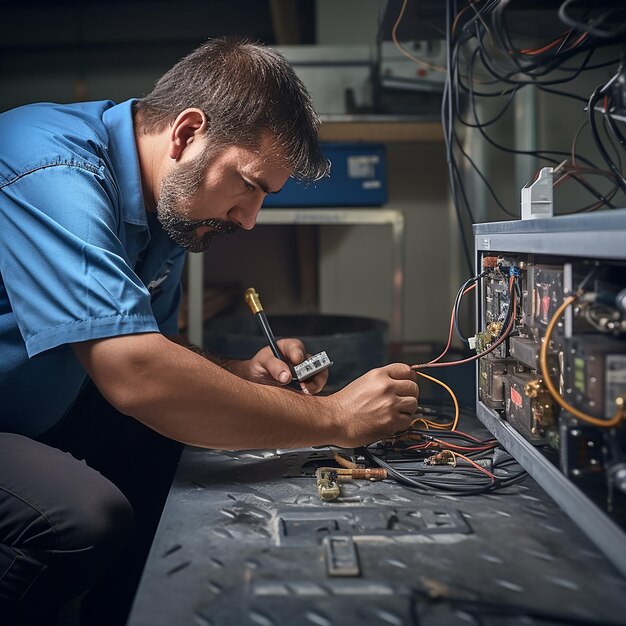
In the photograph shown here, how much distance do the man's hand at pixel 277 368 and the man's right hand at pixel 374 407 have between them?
20 cm

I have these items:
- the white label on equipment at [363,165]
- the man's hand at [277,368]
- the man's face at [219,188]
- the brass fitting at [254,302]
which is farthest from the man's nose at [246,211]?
the white label on equipment at [363,165]

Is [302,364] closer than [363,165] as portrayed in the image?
Yes

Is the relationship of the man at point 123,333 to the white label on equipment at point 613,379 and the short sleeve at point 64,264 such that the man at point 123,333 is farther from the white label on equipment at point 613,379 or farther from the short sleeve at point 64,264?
the white label on equipment at point 613,379

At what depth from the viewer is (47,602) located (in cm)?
96

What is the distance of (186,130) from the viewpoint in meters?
1.21

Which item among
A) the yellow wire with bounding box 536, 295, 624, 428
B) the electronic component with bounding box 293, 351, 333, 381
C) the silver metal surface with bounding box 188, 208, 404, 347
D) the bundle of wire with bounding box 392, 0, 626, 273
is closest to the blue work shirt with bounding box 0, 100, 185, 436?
the electronic component with bounding box 293, 351, 333, 381

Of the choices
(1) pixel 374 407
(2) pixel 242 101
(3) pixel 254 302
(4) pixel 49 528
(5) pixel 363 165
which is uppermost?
(2) pixel 242 101

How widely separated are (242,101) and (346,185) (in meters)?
1.21

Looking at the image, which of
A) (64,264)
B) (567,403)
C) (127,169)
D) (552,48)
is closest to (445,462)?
(567,403)

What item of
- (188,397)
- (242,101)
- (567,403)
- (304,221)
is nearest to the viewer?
(567,403)

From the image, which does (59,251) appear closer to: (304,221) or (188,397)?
(188,397)

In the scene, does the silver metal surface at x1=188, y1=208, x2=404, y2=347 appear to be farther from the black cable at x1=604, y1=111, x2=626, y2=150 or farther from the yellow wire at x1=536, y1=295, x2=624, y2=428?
the yellow wire at x1=536, y1=295, x2=624, y2=428

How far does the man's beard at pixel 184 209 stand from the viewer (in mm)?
1207

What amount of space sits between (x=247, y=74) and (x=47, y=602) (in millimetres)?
870
